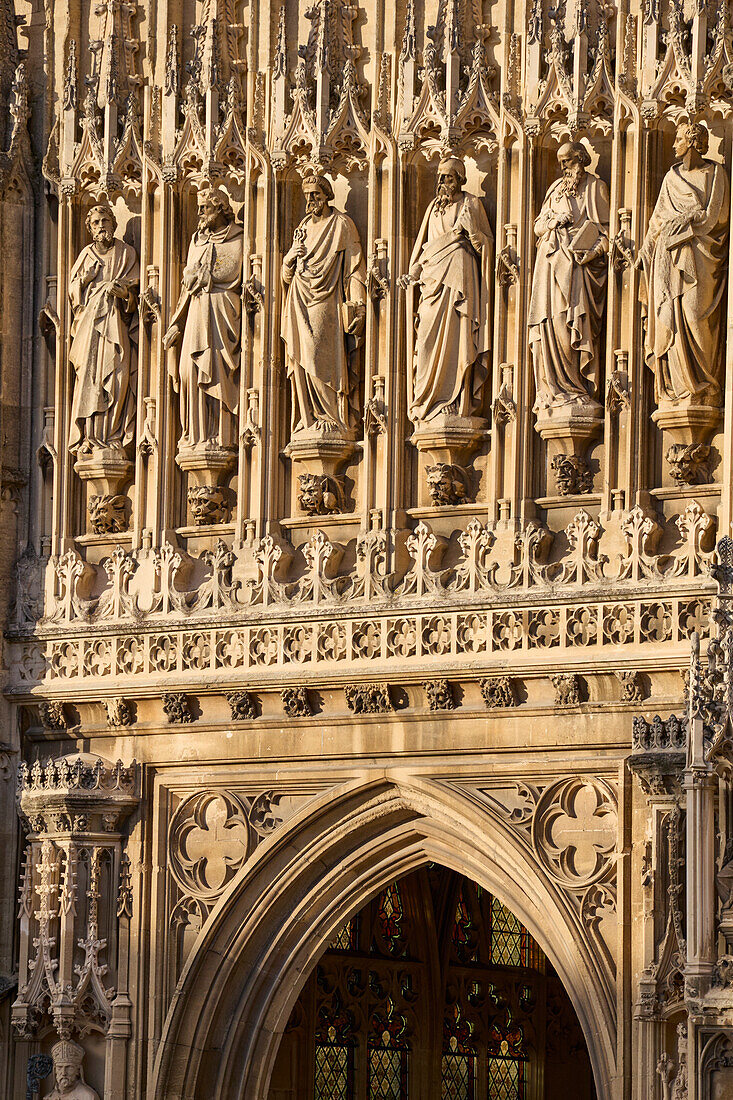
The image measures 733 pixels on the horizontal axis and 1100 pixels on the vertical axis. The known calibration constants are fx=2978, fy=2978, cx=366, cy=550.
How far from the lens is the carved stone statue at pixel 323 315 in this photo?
2116 centimetres

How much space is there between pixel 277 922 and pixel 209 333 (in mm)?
4294

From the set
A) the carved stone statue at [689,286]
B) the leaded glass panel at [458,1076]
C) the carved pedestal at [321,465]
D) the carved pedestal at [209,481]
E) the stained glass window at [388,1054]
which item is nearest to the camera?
the carved stone statue at [689,286]

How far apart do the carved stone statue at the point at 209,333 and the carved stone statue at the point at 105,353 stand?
0.47 m

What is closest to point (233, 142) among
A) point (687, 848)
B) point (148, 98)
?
point (148, 98)

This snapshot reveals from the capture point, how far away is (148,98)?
22.3m

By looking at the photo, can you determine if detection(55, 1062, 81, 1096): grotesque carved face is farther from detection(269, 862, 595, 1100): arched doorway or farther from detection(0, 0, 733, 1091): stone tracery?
detection(269, 862, 595, 1100): arched doorway

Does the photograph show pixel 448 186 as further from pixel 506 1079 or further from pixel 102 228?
pixel 506 1079

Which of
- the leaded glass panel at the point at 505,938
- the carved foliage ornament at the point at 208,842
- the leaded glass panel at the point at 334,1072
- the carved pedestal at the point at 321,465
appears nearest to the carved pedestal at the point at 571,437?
the carved pedestal at the point at 321,465

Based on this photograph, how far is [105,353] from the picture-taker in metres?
22.2

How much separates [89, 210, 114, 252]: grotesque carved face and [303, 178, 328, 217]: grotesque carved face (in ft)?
6.11

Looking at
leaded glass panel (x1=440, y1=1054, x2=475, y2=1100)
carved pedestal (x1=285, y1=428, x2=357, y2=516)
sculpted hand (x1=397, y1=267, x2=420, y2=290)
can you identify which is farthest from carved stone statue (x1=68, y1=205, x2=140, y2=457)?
leaded glass panel (x1=440, y1=1054, x2=475, y2=1100)

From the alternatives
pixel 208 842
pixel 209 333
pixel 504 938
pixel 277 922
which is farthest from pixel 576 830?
pixel 504 938

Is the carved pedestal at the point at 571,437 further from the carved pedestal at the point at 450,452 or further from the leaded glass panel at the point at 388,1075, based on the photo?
the leaded glass panel at the point at 388,1075

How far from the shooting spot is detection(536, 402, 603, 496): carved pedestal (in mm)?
20016
